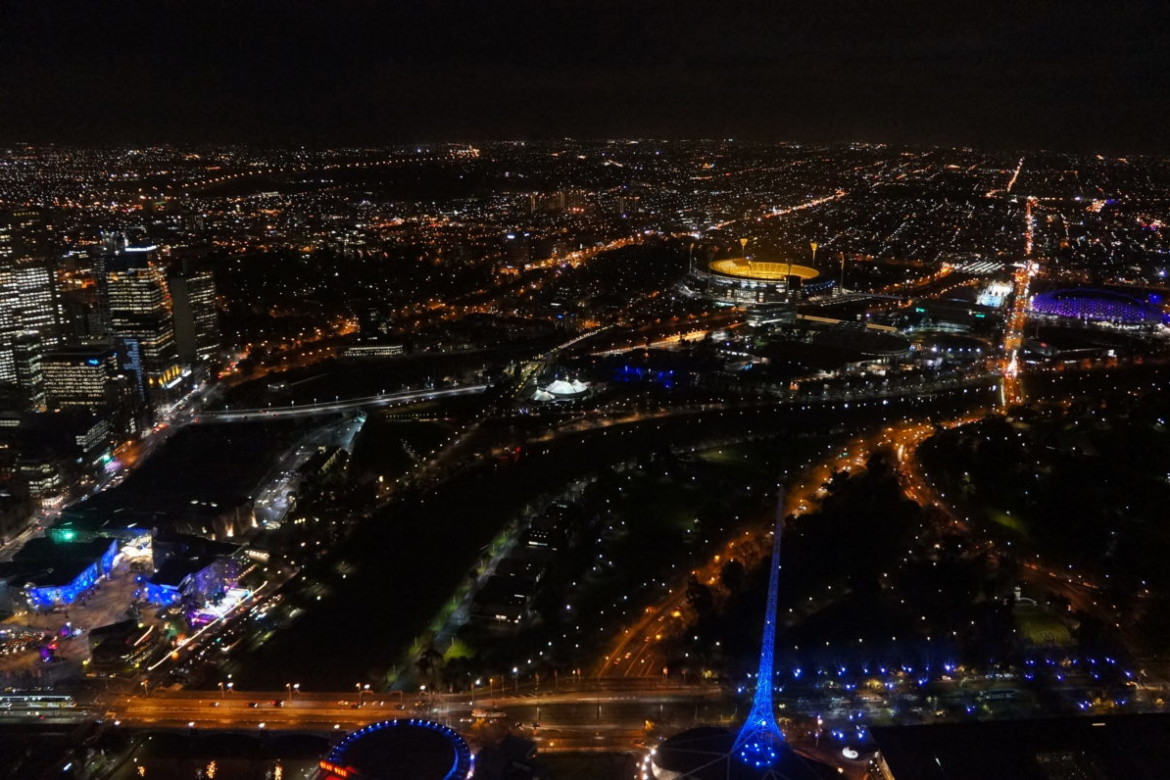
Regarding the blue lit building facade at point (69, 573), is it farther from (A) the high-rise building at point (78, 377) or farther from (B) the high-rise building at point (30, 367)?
(B) the high-rise building at point (30, 367)

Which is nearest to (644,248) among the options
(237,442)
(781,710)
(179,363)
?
(179,363)

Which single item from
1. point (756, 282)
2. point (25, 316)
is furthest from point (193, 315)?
point (756, 282)

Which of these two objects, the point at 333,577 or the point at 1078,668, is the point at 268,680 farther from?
the point at 1078,668

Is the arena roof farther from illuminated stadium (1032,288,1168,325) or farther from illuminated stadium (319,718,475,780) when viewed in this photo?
illuminated stadium (319,718,475,780)

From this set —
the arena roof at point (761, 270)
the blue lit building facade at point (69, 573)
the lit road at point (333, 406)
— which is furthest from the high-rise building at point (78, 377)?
the arena roof at point (761, 270)

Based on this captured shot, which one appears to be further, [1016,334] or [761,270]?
[761,270]

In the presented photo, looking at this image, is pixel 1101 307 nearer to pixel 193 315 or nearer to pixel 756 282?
pixel 756 282
